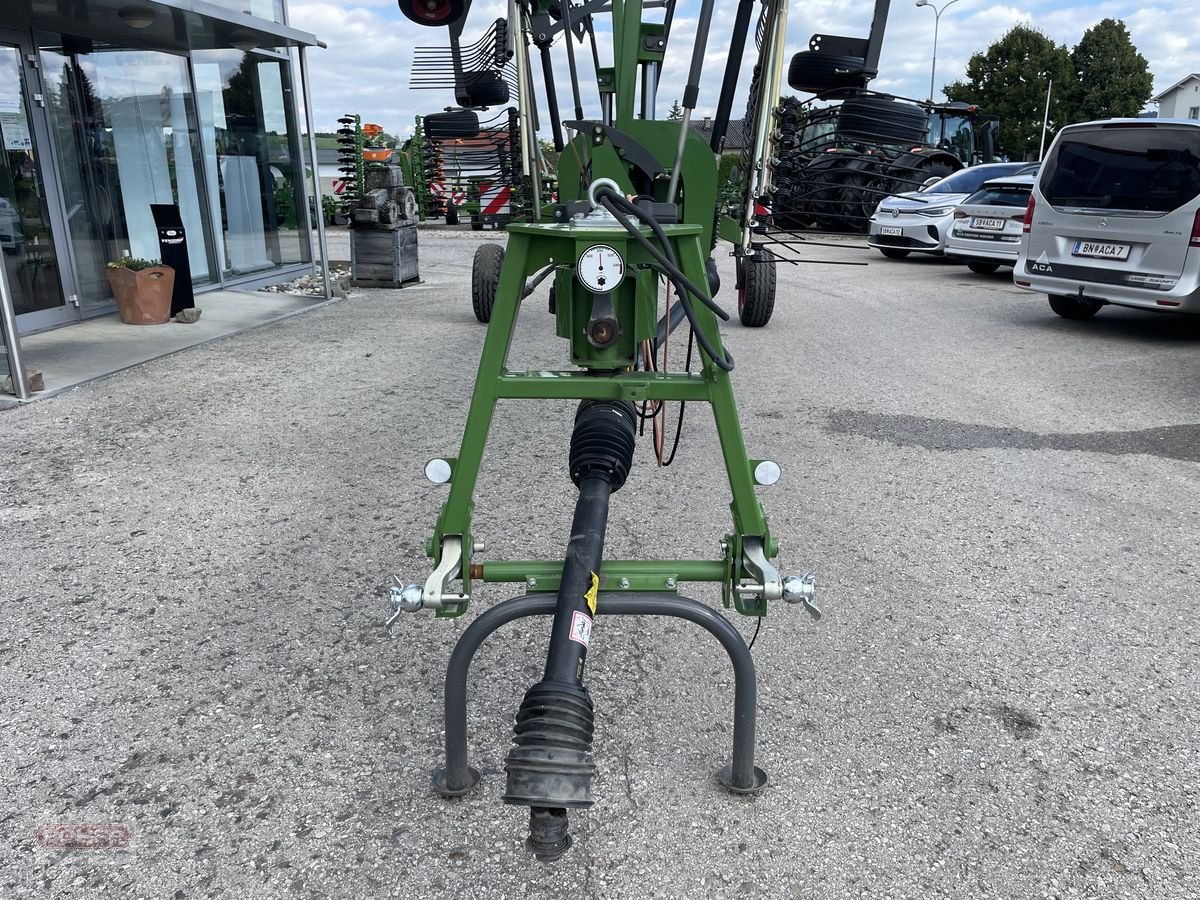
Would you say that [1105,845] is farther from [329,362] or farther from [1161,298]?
[1161,298]

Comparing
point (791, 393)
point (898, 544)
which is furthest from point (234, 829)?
point (791, 393)

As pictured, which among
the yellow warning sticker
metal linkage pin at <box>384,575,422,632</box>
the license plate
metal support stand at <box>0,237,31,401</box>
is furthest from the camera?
the license plate

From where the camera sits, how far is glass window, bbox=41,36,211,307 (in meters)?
9.00

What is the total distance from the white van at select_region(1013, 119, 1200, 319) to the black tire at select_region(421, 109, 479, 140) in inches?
236

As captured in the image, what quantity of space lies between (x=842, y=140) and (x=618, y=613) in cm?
194

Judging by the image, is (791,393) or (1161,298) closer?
(791,393)

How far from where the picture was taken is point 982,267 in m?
13.6

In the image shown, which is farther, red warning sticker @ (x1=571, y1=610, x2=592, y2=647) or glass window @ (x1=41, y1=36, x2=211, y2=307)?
glass window @ (x1=41, y1=36, x2=211, y2=307)

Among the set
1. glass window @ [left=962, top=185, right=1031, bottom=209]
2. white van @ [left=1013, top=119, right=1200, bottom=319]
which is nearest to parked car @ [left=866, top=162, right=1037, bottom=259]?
glass window @ [left=962, top=185, right=1031, bottom=209]

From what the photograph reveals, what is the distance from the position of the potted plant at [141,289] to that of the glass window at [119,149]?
0.47 meters

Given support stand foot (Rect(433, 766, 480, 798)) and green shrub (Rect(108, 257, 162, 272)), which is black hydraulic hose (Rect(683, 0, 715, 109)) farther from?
green shrub (Rect(108, 257, 162, 272))

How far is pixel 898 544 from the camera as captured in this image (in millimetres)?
3980

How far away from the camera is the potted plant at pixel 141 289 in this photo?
880cm

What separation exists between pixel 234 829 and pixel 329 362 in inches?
220
